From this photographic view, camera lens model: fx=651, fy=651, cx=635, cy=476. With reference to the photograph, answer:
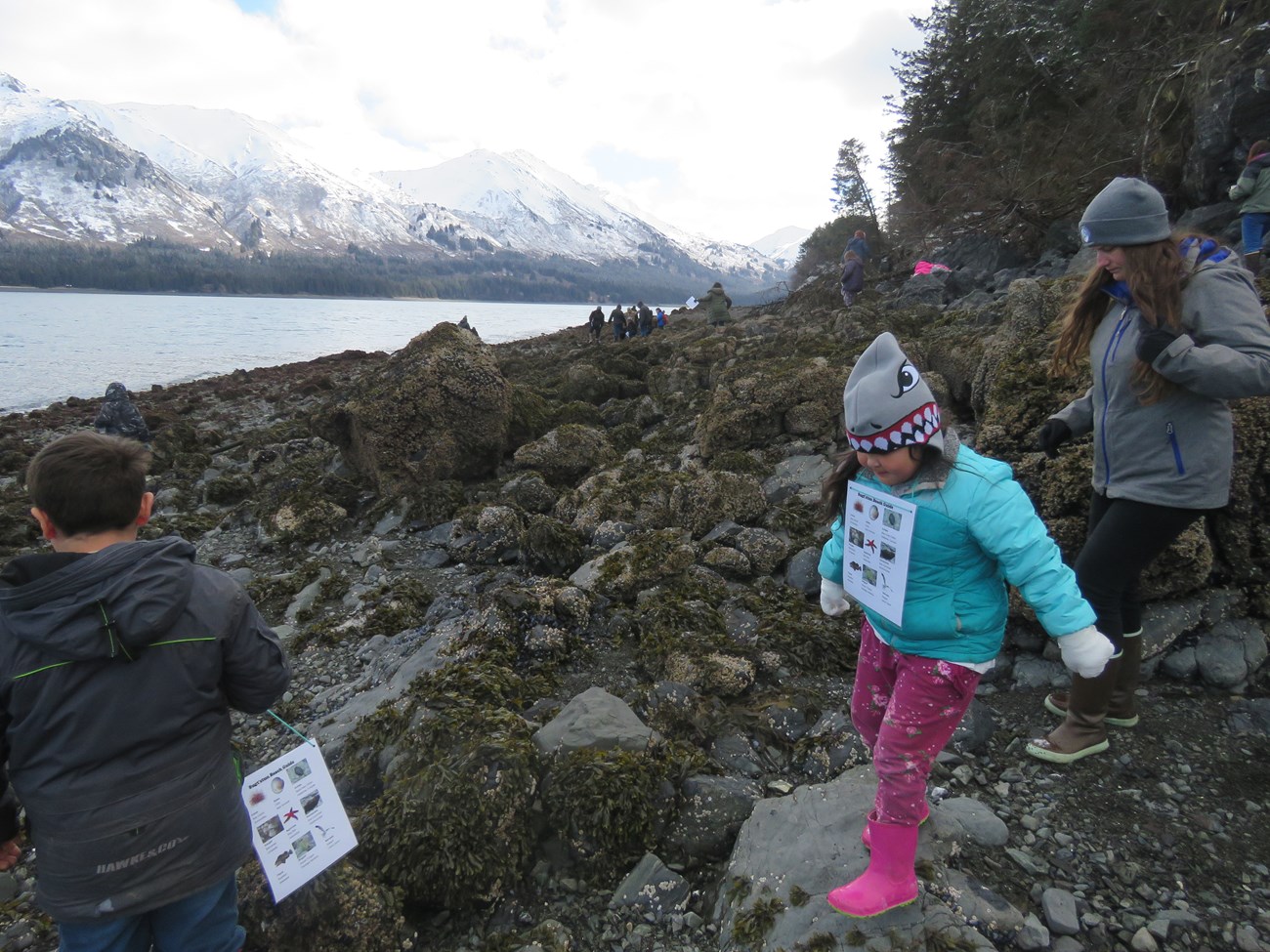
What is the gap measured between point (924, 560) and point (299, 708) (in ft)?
14.4

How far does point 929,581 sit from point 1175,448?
1.28m

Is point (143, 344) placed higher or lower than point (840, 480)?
lower

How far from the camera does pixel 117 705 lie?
1999 mm

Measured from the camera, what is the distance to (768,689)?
404 cm

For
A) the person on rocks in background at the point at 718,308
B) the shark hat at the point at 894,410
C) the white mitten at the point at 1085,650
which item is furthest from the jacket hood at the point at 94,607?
the person on rocks in background at the point at 718,308

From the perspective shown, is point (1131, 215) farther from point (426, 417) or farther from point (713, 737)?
point (426, 417)

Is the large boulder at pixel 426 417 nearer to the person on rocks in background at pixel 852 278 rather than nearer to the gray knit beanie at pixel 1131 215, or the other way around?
the gray knit beanie at pixel 1131 215

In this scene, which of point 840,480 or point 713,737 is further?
point 713,737

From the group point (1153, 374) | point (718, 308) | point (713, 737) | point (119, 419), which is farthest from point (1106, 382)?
point (718, 308)

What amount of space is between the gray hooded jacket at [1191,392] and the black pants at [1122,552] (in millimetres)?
68

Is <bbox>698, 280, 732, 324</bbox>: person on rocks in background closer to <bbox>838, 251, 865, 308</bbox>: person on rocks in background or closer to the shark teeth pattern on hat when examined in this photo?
<bbox>838, 251, 865, 308</bbox>: person on rocks in background

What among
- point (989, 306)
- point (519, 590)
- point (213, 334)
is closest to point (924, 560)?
point (519, 590)

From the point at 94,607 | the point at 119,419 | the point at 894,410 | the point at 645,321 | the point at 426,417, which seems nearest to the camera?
the point at 94,607

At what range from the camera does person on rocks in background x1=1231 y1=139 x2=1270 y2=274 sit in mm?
7290
